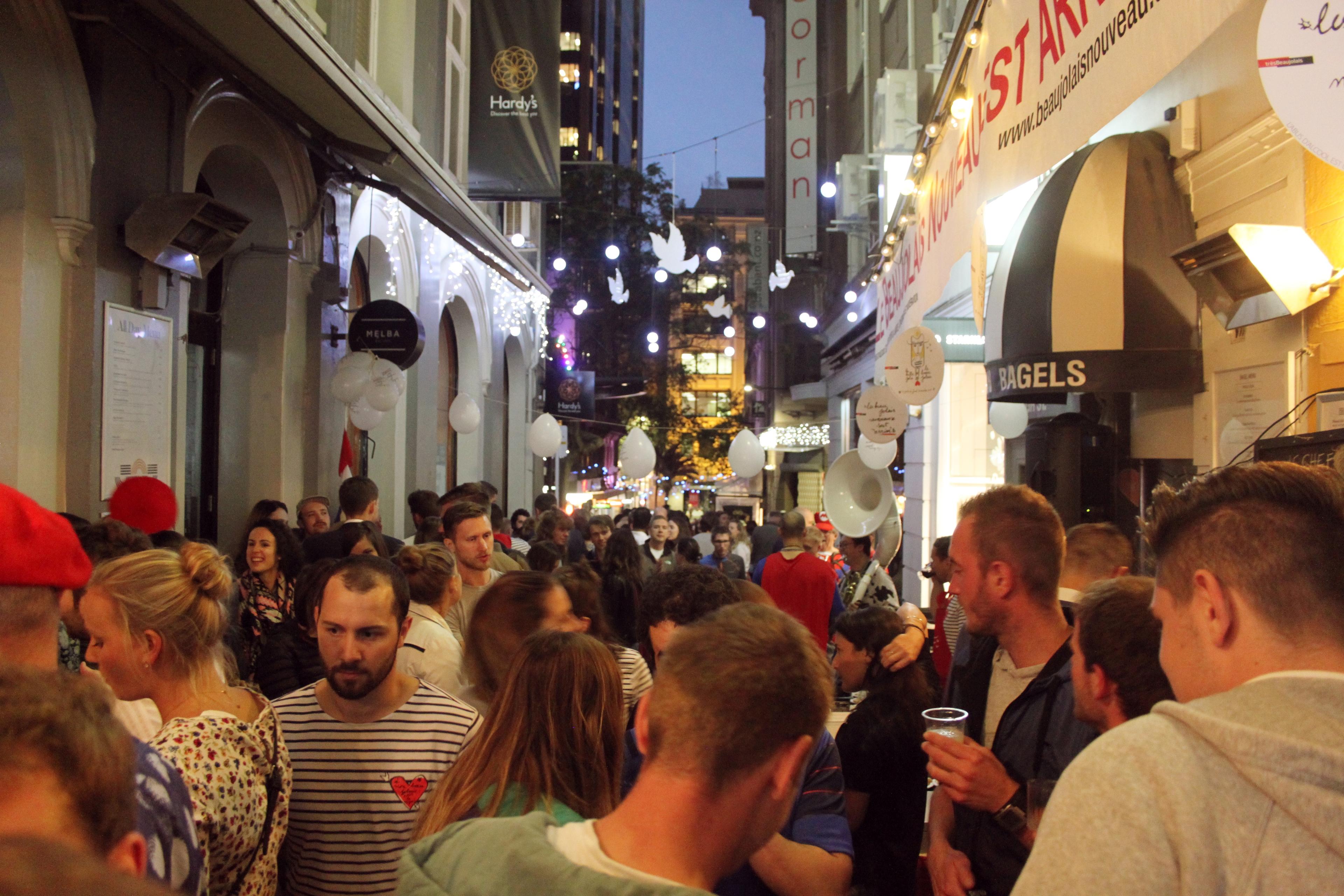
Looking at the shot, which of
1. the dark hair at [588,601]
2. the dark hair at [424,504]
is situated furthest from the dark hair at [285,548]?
the dark hair at [424,504]

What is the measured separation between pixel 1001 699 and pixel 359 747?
194 centimetres

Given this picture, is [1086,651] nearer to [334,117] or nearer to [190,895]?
[190,895]

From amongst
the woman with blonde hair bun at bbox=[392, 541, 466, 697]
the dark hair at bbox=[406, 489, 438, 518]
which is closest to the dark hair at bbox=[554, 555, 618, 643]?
the woman with blonde hair bun at bbox=[392, 541, 466, 697]

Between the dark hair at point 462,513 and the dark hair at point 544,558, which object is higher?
the dark hair at point 462,513

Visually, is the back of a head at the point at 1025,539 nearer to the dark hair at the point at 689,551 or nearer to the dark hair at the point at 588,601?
the dark hair at the point at 588,601

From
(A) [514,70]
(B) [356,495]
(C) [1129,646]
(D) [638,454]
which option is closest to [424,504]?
(B) [356,495]

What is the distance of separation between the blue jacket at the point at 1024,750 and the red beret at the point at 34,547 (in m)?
2.30

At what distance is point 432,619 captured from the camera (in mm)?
4504

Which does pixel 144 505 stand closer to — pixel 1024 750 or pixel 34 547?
pixel 34 547

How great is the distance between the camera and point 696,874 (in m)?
1.46

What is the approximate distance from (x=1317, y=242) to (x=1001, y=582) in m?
2.93

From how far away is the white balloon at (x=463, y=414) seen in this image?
1435 centimetres

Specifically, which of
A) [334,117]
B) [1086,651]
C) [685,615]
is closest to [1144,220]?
[685,615]

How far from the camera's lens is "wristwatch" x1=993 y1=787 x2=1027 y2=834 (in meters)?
2.48
